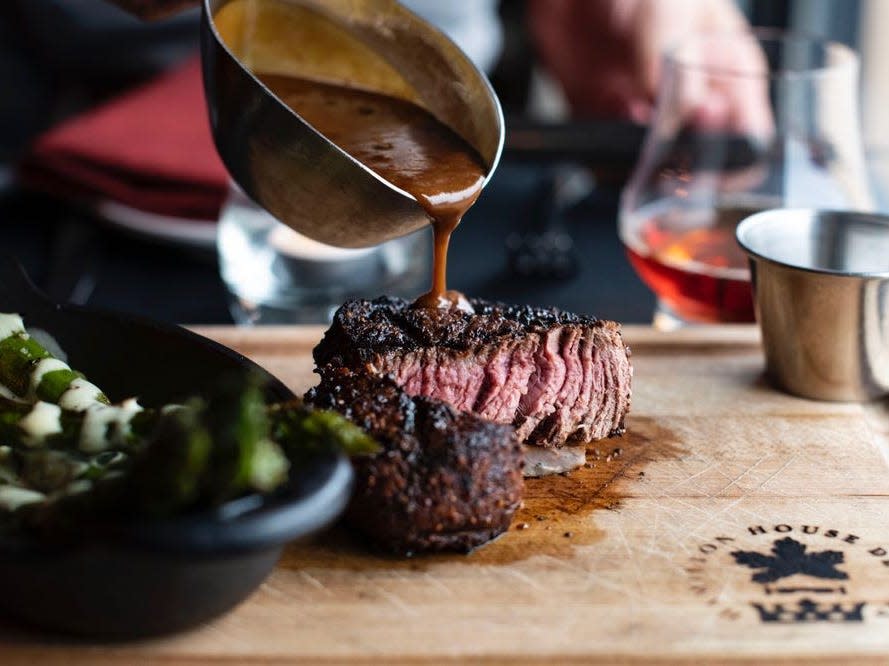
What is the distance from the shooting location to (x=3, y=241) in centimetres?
317

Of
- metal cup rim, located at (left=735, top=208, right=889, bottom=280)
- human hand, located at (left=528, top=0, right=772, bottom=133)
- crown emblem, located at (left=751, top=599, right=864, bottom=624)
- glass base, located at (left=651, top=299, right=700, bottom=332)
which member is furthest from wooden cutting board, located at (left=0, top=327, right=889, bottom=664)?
human hand, located at (left=528, top=0, right=772, bottom=133)

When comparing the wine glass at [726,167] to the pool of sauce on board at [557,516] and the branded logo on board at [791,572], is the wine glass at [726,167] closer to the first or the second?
the pool of sauce on board at [557,516]

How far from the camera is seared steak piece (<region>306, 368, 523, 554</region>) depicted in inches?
66.7

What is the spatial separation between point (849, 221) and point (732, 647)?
3.65ft

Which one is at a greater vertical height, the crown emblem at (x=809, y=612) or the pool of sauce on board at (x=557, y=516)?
the pool of sauce on board at (x=557, y=516)

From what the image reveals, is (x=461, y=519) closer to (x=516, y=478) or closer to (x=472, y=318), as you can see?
(x=516, y=478)

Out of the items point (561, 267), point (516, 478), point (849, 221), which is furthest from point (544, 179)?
point (516, 478)

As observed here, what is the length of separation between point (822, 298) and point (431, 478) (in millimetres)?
888

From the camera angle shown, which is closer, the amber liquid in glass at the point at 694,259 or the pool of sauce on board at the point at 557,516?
the pool of sauce on board at the point at 557,516

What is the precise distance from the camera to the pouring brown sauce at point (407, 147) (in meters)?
2.02

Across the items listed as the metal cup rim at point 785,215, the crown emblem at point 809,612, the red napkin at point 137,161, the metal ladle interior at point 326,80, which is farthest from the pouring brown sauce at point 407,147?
the red napkin at point 137,161

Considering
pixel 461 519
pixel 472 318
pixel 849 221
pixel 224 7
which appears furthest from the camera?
pixel 849 221

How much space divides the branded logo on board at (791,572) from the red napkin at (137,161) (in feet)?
5.79

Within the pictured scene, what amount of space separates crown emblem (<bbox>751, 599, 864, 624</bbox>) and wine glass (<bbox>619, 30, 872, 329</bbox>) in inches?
39.8
